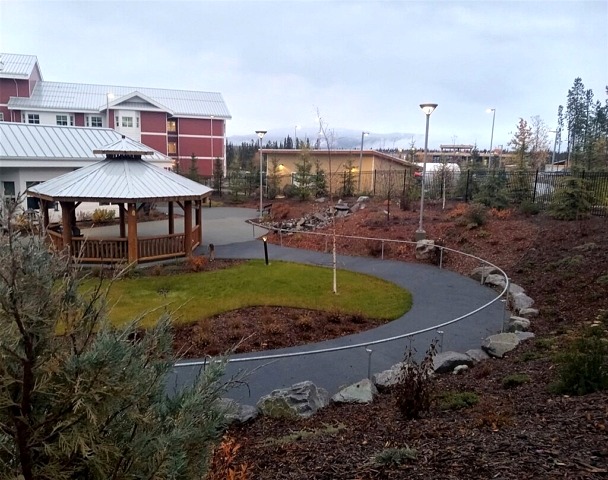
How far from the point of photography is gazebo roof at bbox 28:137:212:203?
1594 centimetres

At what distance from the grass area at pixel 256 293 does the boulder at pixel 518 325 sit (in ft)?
7.97

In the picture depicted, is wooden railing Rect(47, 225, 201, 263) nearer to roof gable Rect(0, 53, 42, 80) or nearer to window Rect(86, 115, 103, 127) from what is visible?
window Rect(86, 115, 103, 127)

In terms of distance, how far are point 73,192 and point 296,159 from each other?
24192mm

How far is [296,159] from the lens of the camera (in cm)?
3866

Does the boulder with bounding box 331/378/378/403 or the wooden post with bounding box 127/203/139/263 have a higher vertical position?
the wooden post with bounding box 127/203/139/263

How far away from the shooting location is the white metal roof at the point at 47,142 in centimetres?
2359

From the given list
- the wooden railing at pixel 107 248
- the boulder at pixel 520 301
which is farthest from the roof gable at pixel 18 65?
the boulder at pixel 520 301

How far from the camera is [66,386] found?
2037 mm

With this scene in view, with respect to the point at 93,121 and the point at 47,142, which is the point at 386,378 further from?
the point at 93,121

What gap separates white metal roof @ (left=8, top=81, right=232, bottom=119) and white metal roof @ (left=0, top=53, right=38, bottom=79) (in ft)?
6.53

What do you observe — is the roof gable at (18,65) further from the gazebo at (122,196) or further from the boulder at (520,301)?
the boulder at (520,301)

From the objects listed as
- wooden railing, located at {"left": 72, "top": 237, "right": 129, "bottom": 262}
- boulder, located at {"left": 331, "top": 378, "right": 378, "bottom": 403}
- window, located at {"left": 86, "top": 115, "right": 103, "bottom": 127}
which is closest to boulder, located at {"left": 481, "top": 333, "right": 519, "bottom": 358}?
boulder, located at {"left": 331, "top": 378, "right": 378, "bottom": 403}

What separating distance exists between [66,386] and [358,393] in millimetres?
5015

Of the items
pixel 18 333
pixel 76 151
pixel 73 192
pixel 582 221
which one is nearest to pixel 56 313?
pixel 18 333
